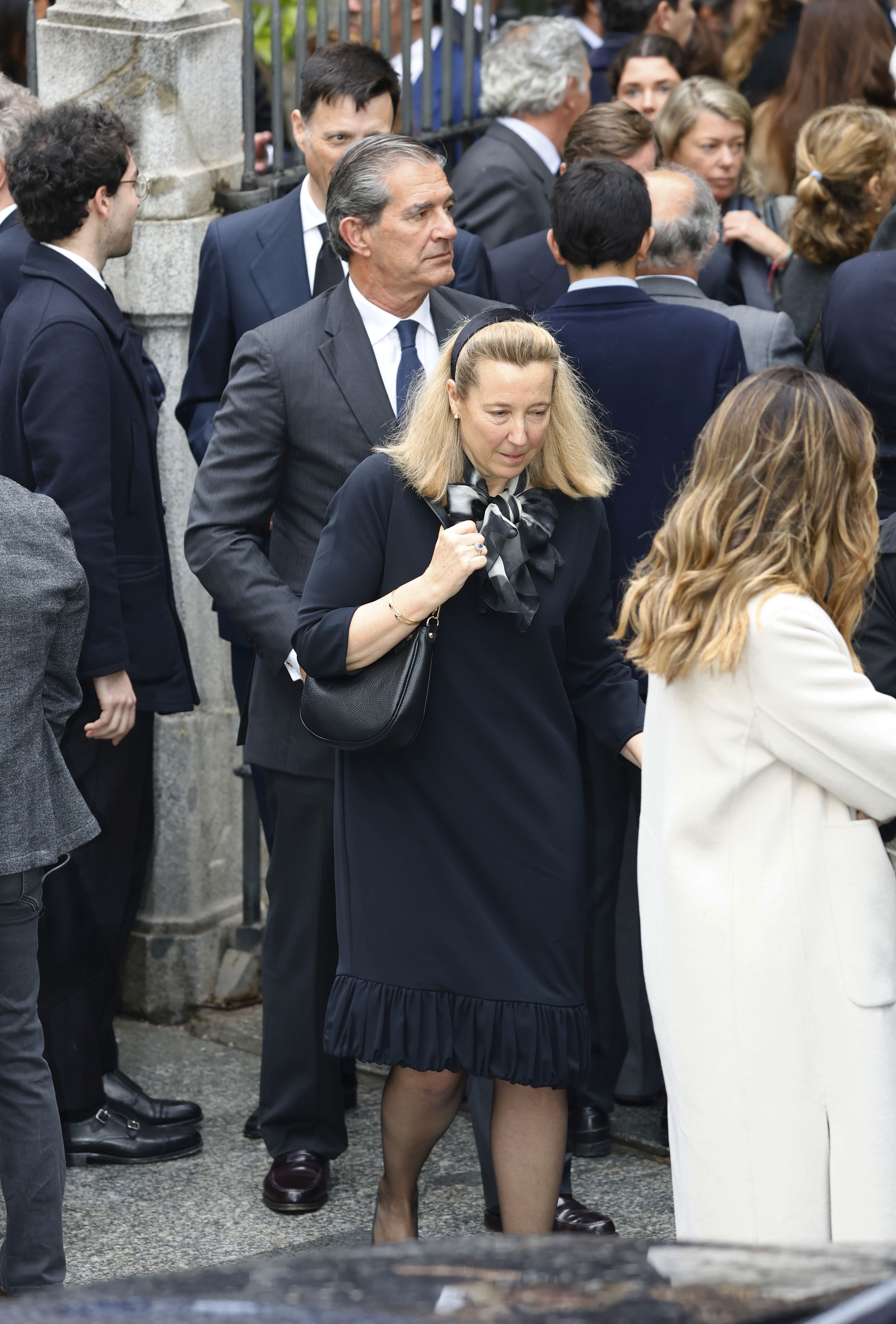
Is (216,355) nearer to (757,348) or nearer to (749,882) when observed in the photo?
(757,348)

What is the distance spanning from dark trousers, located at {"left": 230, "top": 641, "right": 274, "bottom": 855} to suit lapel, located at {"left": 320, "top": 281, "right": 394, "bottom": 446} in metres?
0.77

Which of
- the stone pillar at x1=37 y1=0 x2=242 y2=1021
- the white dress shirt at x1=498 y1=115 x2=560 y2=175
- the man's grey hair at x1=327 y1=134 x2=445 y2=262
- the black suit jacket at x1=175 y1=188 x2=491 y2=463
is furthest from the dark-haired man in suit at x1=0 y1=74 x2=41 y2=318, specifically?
the white dress shirt at x1=498 y1=115 x2=560 y2=175

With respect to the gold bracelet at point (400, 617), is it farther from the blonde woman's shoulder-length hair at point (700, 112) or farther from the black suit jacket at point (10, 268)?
the blonde woman's shoulder-length hair at point (700, 112)

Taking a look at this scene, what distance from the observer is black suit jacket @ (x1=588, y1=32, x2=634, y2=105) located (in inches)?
283

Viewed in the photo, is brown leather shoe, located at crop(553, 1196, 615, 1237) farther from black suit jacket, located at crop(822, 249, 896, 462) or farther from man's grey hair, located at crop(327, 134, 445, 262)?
man's grey hair, located at crop(327, 134, 445, 262)

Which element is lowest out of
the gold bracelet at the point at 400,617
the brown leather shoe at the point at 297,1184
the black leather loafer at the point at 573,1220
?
the brown leather shoe at the point at 297,1184

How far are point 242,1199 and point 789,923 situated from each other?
1.92 meters

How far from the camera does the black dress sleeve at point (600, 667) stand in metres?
3.42

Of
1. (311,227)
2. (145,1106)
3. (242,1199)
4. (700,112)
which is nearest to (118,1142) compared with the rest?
(145,1106)

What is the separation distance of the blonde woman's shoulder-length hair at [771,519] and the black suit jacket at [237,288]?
194 centimetres

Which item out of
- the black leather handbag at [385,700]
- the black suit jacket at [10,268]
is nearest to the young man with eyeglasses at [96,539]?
the black suit jacket at [10,268]

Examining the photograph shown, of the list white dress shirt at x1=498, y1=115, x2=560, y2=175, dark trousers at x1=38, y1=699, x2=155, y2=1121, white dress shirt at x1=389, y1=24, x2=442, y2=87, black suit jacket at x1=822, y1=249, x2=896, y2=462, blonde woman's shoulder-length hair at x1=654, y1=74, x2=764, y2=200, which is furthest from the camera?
white dress shirt at x1=389, y1=24, x2=442, y2=87

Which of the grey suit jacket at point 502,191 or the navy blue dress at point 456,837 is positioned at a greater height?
the grey suit jacket at point 502,191

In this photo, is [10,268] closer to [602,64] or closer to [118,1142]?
[118,1142]
